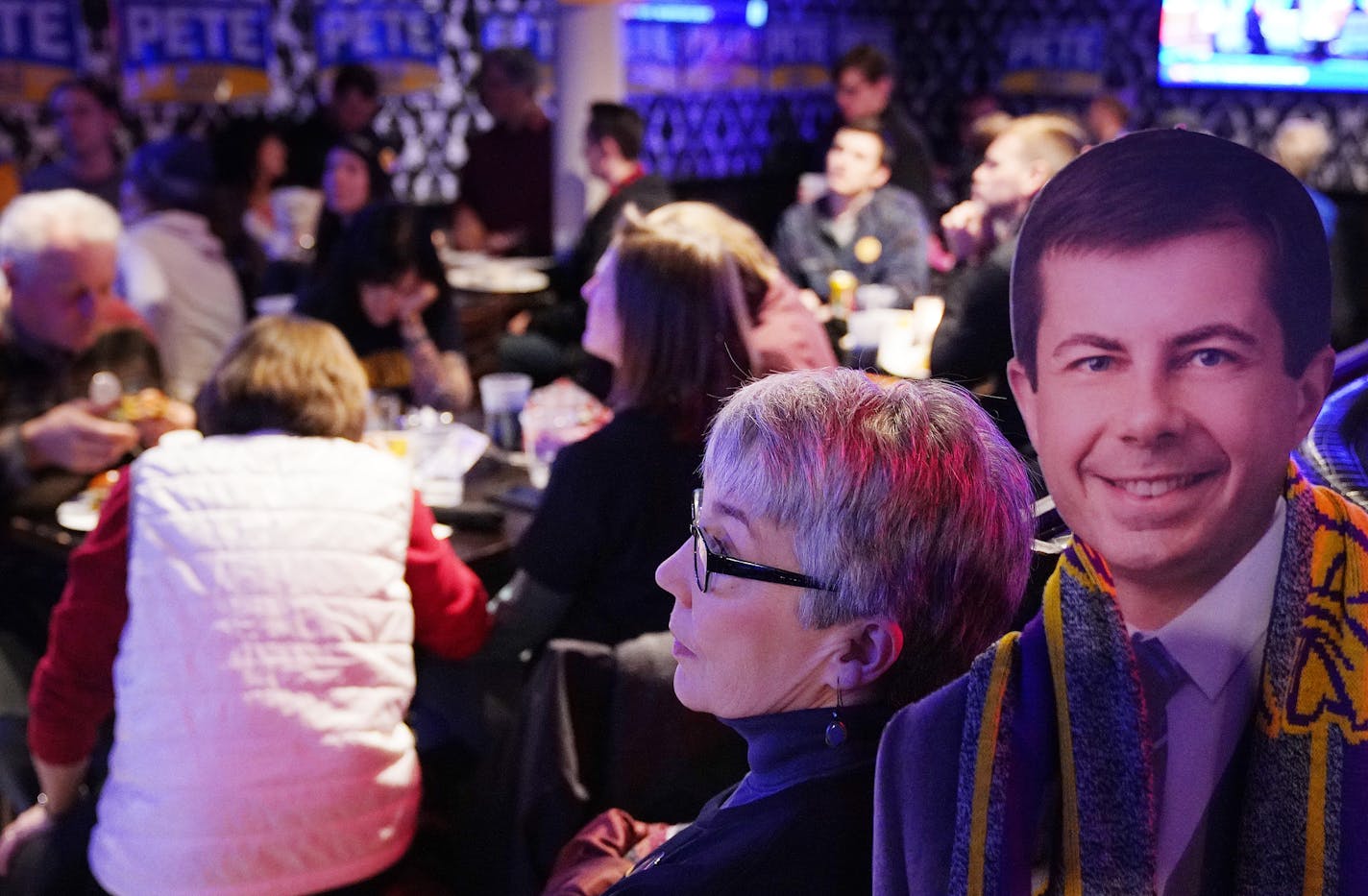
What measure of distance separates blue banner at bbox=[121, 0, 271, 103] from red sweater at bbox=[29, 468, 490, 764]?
15.3ft

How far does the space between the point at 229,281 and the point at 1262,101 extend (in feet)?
20.2

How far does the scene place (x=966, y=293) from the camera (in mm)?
2605

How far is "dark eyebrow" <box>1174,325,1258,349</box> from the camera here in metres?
0.95

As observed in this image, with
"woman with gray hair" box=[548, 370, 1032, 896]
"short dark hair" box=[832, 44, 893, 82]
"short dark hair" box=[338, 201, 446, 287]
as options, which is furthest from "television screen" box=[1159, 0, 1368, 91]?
"woman with gray hair" box=[548, 370, 1032, 896]

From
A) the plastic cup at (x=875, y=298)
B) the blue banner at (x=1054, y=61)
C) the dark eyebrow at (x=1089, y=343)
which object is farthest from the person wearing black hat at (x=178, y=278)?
the blue banner at (x=1054, y=61)

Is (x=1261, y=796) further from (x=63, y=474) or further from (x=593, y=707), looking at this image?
(x=63, y=474)

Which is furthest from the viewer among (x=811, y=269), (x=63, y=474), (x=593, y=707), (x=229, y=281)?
(x=811, y=269)

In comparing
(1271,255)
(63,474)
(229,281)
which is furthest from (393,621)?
(229,281)

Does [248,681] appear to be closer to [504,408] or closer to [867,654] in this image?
[867,654]

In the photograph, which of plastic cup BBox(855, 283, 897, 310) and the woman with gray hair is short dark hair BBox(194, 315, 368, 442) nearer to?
the woman with gray hair

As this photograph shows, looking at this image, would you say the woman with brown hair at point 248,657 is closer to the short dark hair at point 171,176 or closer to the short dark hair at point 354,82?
the short dark hair at point 171,176

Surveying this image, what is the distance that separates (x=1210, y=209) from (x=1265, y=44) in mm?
7292

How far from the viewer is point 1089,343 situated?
39.6 inches

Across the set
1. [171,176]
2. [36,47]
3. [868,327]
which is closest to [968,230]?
[868,327]
